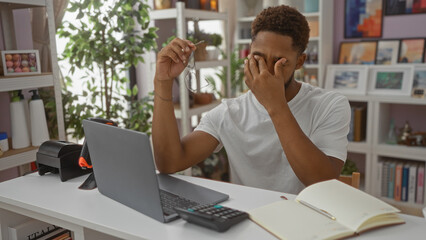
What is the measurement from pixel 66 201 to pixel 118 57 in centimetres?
143

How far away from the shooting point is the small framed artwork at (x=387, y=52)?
314 centimetres

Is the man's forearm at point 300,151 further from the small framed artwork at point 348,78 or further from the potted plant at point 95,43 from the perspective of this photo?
the small framed artwork at point 348,78

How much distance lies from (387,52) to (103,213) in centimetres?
282

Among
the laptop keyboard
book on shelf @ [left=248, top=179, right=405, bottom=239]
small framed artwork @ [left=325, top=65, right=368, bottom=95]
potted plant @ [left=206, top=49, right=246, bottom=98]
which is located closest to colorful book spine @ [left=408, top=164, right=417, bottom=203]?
small framed artwork @ [left=325, top=65, right=368, bottom=95]

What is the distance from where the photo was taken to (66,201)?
115 cm

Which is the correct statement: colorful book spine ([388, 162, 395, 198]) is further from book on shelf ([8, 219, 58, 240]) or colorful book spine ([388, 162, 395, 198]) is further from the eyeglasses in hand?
book on shelf ([8, 219, 58, 240])

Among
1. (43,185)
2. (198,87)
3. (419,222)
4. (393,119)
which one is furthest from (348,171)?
(43,185)

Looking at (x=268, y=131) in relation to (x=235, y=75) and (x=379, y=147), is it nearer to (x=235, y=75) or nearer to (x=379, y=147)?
(x=379, y=147)

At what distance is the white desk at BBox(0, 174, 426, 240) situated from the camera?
2.94 feet

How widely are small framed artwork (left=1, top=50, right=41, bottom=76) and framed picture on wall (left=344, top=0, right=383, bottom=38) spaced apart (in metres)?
2.48

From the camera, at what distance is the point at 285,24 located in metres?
1.39

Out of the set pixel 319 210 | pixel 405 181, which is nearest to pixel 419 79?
pixel 405 181

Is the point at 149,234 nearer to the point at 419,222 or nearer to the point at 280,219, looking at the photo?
the point at 280,219

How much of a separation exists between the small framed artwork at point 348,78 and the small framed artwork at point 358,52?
0.33 feet
